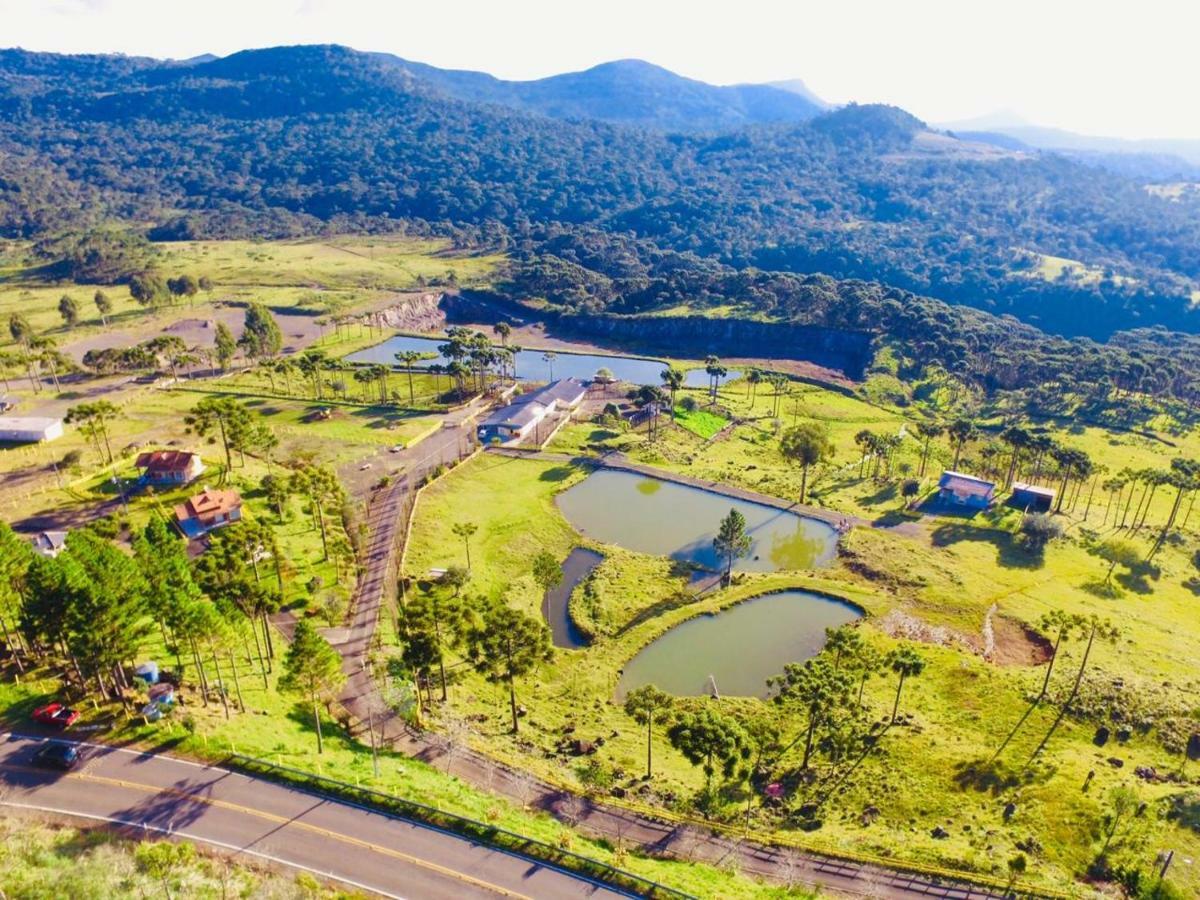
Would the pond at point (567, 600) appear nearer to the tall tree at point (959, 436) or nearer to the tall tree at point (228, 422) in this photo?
the tall tree at point (228, 422)

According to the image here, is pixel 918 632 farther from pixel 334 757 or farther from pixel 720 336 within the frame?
pixel 720 336

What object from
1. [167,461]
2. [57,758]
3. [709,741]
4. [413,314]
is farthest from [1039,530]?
[413,314]

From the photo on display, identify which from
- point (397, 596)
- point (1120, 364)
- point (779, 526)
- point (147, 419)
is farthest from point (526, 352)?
point (1120, 364)

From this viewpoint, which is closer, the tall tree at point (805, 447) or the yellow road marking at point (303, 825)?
the yellow road marking at point (303, 825)

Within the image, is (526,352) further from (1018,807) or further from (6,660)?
(1018,807)

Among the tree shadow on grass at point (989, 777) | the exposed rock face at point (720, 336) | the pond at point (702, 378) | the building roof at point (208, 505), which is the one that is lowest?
the pond at point (702, 378)

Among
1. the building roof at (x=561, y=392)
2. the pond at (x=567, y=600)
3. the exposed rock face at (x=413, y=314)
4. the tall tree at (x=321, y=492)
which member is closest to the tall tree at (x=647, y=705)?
the pond at (x=567, y=600)
